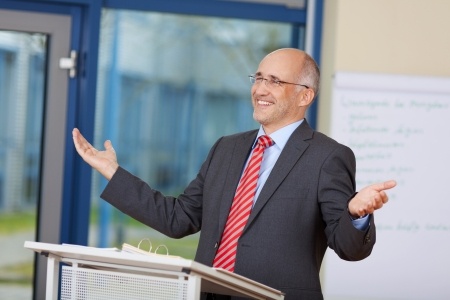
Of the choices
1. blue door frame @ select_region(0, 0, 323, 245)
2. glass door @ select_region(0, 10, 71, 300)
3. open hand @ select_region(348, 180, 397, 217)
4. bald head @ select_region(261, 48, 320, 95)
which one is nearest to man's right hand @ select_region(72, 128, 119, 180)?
bald head @ select_region(261, 48, 320, 95)

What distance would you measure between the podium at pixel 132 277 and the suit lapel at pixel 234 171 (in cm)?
46

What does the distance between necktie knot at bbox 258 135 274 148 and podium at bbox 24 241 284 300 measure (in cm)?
75

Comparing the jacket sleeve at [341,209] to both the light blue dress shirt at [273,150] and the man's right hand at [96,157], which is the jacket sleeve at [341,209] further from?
the man's right hand at [96,157]

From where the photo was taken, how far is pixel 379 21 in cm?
564

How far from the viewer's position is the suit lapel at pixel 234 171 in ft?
10.9

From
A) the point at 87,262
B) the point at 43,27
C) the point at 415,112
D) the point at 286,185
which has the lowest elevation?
the point at 87,262

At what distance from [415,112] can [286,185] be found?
238 centimetres

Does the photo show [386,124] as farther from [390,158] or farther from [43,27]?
[43,27]

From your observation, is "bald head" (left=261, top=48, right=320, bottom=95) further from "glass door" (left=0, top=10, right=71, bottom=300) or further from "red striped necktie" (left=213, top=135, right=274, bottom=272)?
"glass door" (left=0, top=10, right=71, bottom=300)

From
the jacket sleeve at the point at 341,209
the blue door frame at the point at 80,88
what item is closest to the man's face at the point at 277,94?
the jacket sleeve at the point at 341,209

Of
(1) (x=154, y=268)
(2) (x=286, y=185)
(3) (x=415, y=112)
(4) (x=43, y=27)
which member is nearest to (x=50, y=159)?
(4) (x=43, y=27)

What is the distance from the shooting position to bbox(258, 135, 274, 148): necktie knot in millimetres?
3449

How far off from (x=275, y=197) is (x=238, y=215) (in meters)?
0.15

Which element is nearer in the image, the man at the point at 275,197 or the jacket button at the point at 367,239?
the jacket button at the point at 367,239
